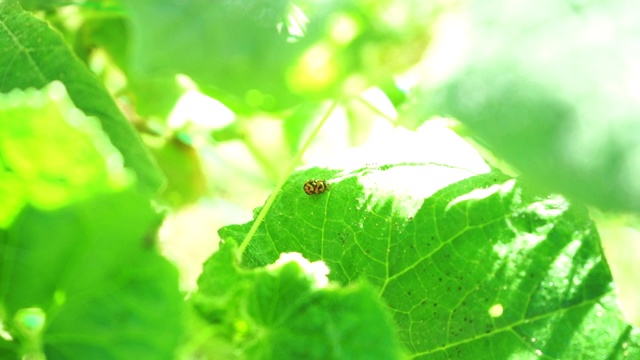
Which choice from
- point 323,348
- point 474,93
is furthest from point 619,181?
point 323,348

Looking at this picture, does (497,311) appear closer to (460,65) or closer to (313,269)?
(313,269)

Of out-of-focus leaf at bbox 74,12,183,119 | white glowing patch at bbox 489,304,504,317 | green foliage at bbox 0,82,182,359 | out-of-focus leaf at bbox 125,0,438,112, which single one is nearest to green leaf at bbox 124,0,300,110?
out-of-focus leaf at bbox 125,0,438,112

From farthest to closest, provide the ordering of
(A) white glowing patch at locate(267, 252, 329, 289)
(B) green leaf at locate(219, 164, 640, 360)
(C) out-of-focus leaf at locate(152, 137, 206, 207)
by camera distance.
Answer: (C) out-of-focus leaf at locate(152, 137, 206, 207) < (B) green leaf at locate(219, 164, 640, 360) < (A) white glowing patch at locate(267, 252, 329, 289)

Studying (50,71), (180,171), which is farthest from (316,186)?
(180,171)

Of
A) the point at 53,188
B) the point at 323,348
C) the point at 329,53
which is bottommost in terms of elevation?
the point at 323,348

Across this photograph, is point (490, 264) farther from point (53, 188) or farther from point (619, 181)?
point (53, 188)

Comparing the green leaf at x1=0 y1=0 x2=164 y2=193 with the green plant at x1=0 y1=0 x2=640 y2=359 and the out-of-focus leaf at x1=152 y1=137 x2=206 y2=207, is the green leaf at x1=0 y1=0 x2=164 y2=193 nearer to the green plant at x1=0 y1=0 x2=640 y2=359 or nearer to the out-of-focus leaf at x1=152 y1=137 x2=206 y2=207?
the green plant at x1=0 y1=0 x2=640 y2=359
